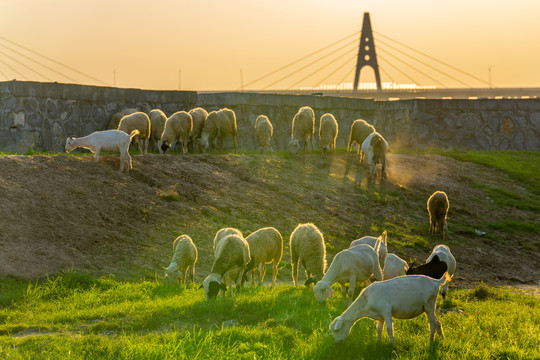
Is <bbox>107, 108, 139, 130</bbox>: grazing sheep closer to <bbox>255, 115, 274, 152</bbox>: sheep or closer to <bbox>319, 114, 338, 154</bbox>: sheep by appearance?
<bbox>255, 115, 274, 152</bbox>: sheep

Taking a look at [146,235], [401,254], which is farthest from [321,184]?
[146,235]

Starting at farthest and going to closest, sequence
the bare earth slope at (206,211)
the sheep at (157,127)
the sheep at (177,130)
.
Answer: the sheep at (157,127) → the sheep at (177,130) → the bare earth slope at (206,211)

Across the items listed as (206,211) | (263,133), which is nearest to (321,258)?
(206,211)

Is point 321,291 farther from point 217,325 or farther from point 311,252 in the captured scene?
point 311,252

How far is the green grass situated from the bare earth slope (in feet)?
4.70

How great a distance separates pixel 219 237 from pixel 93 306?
107 inches

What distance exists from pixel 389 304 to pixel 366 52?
79.2m

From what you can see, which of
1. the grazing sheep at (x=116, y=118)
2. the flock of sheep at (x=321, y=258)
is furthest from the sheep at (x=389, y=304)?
the grazing sheep at (x=116, y=118)

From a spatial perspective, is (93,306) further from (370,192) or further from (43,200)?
(370,192)

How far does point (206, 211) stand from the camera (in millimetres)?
16484

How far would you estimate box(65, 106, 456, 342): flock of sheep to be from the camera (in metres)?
8.23

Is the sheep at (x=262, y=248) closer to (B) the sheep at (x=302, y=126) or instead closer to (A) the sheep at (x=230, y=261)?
(A) the sheep at (x=230, y=261)

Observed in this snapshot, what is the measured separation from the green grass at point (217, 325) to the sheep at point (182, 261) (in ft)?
1.33

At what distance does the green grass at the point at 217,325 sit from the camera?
26.6 feet
